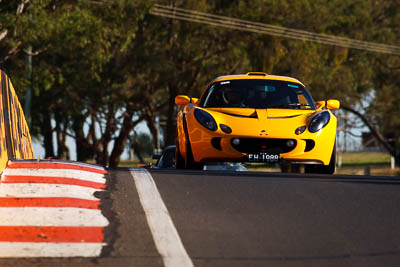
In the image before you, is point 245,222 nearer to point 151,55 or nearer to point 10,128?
point 10,128

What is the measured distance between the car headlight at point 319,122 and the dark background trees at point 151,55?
16.8m

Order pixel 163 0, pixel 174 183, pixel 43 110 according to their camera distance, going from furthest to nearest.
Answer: pixel 43 110 < pixel 163 0 < pixel 174 183

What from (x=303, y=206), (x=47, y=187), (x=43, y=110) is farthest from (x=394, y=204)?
(x=43, y=110)

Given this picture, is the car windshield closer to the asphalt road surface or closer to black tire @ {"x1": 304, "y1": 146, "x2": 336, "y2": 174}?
black tire @ {"x1": 304, "y1": 146, "x2": 336, "y2": 174}

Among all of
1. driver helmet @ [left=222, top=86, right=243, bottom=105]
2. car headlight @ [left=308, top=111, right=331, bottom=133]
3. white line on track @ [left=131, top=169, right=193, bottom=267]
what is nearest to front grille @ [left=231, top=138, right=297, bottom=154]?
car headlight @ [left=308, top=111, right=331, bottom=133]

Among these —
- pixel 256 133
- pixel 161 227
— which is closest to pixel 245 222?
pixel 161 227

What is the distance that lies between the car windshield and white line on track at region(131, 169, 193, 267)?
3.54 metres

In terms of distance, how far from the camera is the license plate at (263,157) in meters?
11.1

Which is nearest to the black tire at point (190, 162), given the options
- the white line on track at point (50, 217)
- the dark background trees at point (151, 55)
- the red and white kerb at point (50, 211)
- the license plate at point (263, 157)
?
the license plate at point (263, 157)

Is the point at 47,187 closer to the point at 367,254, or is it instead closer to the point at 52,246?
the point at 52,246

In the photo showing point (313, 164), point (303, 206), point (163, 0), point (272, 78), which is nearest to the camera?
point (303, 206)

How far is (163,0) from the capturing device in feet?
121

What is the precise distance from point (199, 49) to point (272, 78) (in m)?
24.6

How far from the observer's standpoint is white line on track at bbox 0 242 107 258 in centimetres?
571
